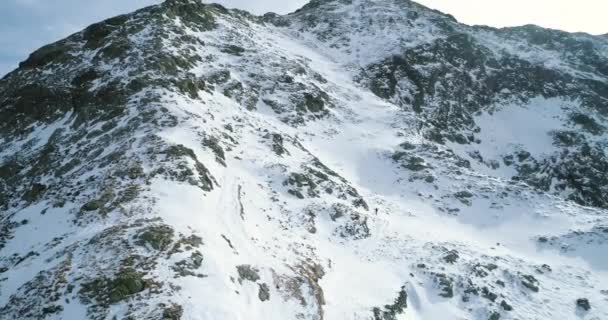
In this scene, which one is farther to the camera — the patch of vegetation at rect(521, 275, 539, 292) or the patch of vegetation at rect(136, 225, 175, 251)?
the patch of vegetation at rect(521, 275, 539, 292)

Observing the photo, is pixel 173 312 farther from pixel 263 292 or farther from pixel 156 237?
pixel 263 292

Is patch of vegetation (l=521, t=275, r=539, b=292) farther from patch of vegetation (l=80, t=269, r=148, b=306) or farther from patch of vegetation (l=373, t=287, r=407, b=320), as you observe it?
patch of vegetation (l=80, t=269, r=148, b=306)

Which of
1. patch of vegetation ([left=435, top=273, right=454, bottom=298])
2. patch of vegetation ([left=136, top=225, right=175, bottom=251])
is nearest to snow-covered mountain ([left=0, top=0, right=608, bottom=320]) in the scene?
patch of vegetation ([left=136, top=225, right=175, bottom=251])

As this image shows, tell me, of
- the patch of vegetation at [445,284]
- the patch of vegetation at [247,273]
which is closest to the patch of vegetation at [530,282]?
the patch of vegetation at [445,284]

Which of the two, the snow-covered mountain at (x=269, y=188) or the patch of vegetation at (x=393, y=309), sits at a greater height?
the snow-covered mountain at (x=269, y=188)

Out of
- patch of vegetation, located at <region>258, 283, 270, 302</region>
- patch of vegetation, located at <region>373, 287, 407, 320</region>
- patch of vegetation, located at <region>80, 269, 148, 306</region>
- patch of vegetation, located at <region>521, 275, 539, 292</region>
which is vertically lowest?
patch of vegetation, located at <region>521, 275, 539, 292</region>

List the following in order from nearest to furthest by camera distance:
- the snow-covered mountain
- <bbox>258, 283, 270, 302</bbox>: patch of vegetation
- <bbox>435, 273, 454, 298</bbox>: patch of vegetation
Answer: the snow-covered mountain, <bbox>258, 283, 270, 302</bbox>: patch of vegetation, <bbox>435, 273, 454, 298</bbox>: patch of vegetation

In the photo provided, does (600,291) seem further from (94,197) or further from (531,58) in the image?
(531,58)

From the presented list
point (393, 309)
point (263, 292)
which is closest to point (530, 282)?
point (393, 309)

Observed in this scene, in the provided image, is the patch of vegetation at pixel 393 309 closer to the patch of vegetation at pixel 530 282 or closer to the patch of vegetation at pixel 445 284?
the patch of vegetation at pixel 445 284
